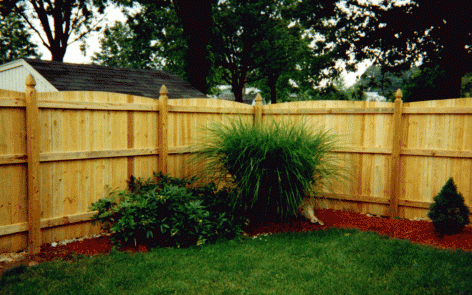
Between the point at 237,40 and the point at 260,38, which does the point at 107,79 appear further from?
the point at 237,40

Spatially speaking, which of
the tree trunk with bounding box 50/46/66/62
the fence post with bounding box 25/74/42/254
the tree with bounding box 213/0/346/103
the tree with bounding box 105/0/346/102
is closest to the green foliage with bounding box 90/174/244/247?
the fence post with bounding box 25/74/42/254

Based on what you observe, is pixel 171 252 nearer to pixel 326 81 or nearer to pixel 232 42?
pixel 326 81

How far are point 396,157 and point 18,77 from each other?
9.06 metres

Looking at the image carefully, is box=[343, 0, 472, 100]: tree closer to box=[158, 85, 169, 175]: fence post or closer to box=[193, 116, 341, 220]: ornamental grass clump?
box=[193, 116, 341, 220]: ornamental grass clump

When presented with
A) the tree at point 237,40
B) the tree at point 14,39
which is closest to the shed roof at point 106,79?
the tree at point 237,40

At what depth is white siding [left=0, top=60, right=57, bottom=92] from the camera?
27.3 feet

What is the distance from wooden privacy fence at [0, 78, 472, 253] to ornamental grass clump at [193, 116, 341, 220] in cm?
74

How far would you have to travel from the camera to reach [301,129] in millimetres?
4945

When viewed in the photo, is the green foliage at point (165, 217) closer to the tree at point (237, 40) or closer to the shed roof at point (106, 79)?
the shed roof at point (106, 79)

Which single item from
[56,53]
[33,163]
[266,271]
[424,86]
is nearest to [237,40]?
[56,53]

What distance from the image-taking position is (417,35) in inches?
401

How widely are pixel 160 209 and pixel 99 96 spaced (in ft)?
5.22

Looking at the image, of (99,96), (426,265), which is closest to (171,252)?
(99,96)

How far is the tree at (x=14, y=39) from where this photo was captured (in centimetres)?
2133
